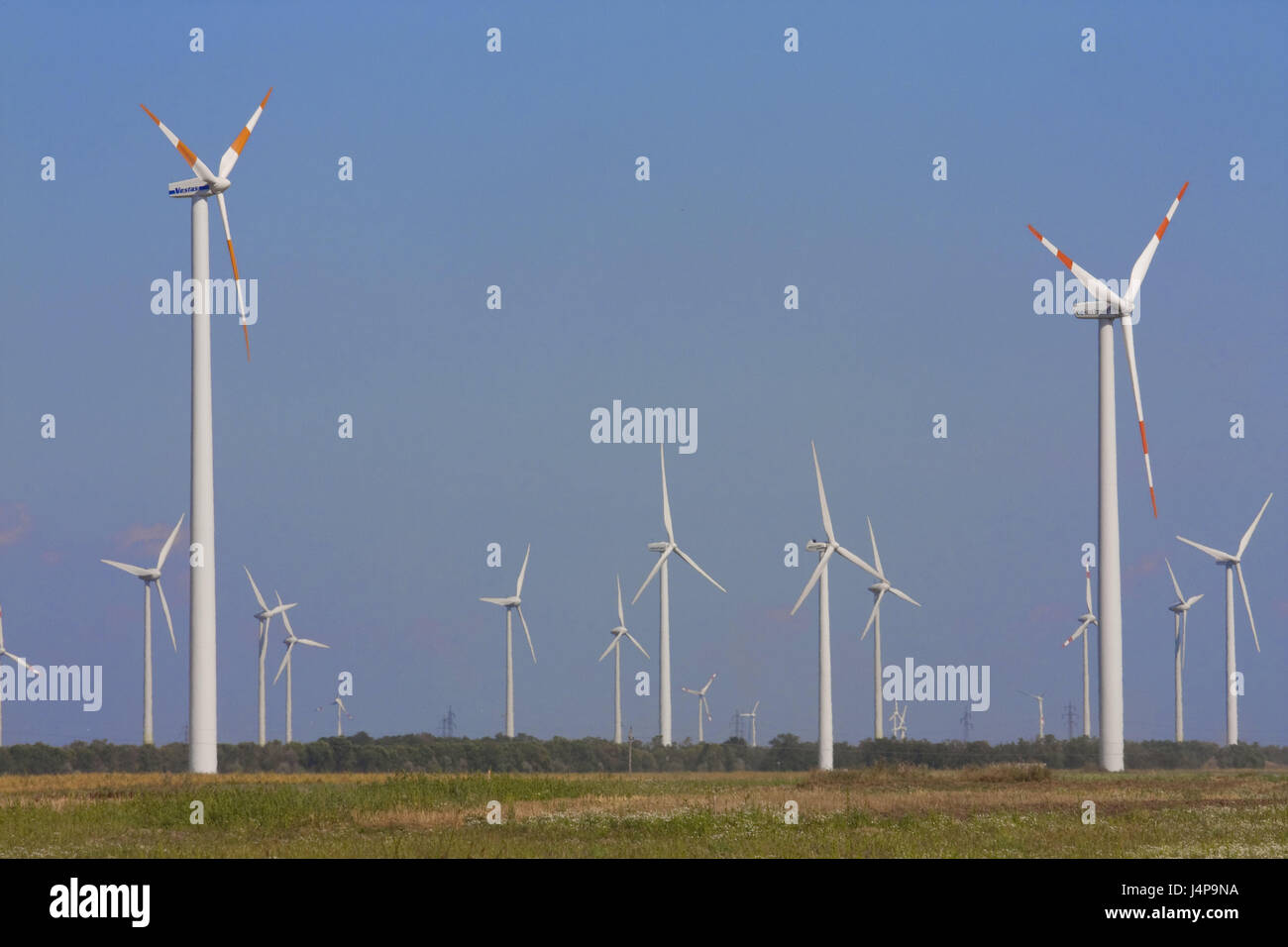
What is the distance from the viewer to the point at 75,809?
42.5 metres

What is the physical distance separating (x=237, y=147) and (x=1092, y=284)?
43.5 m

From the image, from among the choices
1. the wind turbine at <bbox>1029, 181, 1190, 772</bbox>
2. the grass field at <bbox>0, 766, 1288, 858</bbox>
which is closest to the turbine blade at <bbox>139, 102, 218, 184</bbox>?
the grass field at <bbox>0, 766, 1288, 858</bbox>

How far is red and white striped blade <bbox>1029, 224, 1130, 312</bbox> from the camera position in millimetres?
79875

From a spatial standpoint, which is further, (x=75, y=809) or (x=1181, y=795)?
(x=1181, y=795)

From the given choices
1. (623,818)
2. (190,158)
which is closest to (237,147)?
(190,158)

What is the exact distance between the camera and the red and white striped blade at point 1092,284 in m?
79.9

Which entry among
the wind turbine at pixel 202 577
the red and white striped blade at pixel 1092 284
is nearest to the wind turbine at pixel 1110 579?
the red and white striped blade at pixel 1092 284

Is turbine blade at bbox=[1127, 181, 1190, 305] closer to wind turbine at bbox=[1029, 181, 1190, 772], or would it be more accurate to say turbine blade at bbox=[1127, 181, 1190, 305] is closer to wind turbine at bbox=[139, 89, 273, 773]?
wind turbine at bbox=[1029, 181, 1190, 772]

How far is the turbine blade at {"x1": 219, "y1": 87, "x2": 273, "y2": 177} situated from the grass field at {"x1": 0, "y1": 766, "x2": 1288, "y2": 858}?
2534cm

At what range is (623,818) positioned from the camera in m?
40.3

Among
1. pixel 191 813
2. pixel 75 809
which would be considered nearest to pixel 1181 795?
pixel 191 813
